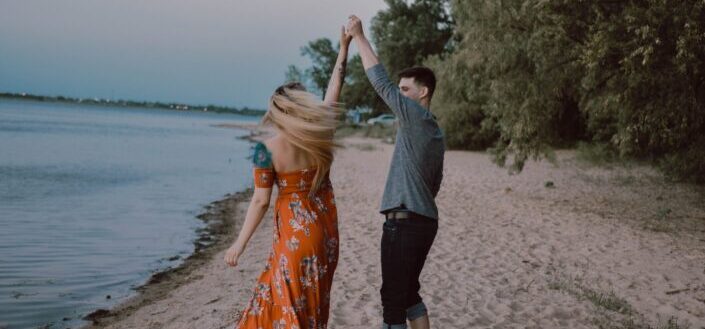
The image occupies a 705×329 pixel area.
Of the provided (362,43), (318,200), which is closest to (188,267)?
(318,200)

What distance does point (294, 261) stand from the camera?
11.6ft

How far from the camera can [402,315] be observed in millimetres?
3752

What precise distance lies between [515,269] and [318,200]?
5232 mm

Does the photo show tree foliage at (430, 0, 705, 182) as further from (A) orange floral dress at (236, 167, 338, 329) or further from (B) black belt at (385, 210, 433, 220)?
(A) orange floral dress at (236, 167, 338, 329)

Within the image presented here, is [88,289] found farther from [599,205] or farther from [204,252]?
[599,205]

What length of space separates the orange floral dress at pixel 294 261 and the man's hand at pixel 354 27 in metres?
0.87

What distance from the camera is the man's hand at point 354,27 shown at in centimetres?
369

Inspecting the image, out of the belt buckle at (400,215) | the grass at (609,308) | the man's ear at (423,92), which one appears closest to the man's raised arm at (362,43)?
the man's ear at (423,92)

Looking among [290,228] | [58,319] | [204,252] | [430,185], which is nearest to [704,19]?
[430,185]

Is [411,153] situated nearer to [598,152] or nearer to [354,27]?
[354,27]

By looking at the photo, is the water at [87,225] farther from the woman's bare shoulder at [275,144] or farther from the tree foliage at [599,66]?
the tree foliage at [599,66]

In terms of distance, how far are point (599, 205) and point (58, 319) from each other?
1189 cm

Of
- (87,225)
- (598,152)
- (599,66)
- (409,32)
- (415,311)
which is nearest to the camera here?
(415,311)

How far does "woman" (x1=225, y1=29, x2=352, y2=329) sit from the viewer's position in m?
3.47
